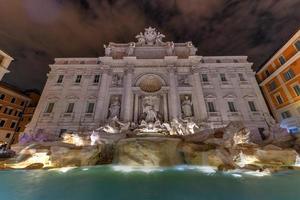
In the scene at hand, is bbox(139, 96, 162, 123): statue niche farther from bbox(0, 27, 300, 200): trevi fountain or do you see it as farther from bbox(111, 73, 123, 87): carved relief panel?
bbox(111, 73, 123, 87): carved relief panel

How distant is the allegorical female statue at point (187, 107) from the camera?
19734mm

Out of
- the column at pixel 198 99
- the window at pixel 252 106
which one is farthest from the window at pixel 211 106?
the window at pixel 252 106

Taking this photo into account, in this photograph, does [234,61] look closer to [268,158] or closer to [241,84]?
[241,84]

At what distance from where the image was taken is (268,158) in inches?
372

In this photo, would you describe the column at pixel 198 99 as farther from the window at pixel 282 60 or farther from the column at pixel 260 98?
the window at pixel 282 60

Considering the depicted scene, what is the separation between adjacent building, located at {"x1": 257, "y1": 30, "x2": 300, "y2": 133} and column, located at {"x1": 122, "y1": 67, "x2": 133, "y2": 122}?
2008cm

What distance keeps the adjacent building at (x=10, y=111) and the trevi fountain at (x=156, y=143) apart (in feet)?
37.0

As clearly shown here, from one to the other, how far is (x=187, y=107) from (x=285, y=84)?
14.3 meters

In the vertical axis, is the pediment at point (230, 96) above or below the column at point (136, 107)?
above

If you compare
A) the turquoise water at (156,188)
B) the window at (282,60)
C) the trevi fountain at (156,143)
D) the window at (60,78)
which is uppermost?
the window at (282,60)

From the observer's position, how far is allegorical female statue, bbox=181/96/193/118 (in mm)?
19734

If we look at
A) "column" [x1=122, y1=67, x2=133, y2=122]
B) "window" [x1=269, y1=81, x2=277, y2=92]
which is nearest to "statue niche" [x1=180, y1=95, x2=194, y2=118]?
"column" [x1=122, y1=67, x2=133, y2=122]

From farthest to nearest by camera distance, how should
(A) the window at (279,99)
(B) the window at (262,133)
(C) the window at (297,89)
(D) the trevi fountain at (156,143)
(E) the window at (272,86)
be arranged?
(E) the window at (272,86)
(A) the window at (279,99)
(C) the window at (297,89)
(B) the window at (262,133)
(D) the trevi fountain at (156,143)

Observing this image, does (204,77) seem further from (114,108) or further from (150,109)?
(114,108)
